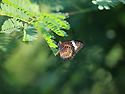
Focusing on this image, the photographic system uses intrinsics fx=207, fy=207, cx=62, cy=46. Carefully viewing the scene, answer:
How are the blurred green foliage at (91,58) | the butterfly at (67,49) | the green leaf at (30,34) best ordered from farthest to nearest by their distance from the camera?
the blurred green foliage at (91,58) → the butterfly at (67,49) → the green leaf at (30,34)

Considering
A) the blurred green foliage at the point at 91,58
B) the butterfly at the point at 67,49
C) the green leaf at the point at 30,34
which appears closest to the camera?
the green leaf at the point at 30,34

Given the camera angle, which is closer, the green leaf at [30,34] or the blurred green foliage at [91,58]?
the green leaf at [30,34]

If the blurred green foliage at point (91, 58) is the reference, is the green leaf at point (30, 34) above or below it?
above

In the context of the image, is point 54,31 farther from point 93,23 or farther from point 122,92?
point 122,92

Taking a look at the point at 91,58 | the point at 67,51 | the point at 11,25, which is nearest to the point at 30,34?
the point at 11,25

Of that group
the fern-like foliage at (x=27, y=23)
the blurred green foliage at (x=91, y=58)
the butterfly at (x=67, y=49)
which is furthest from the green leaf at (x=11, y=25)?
the blurred green foliage at (x=91, y=58)

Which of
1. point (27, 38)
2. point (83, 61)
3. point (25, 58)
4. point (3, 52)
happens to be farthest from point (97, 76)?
point (27, 38)

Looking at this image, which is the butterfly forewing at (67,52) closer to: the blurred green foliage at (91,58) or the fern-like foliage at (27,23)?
the fern-like foliage at (27,23)

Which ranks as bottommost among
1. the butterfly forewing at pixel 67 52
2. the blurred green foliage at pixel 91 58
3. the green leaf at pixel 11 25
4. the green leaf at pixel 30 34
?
the blurred green foliage at pixel 91 58
